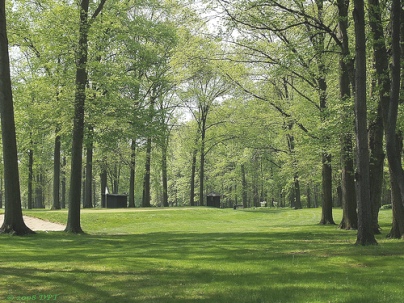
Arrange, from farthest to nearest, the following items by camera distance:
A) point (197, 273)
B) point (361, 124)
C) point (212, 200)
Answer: point (212, 200) < point (361, 124) < point (197, 273)

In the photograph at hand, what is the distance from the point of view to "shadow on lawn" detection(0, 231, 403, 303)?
20.7 feet

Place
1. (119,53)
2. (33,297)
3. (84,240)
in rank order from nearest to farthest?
1. (33,297)
2. (84,240)
3. (119,53)

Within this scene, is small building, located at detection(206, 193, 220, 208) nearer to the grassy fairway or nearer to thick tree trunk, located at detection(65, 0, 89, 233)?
thick tree trunk, located at detection(65, 0, 89, 233)

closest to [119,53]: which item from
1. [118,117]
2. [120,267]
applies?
[118,117]

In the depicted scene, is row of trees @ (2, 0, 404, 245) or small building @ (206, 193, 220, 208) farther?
small building @ (206, 193, 220, 208)

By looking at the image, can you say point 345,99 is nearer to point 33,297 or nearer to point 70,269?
point 70,269

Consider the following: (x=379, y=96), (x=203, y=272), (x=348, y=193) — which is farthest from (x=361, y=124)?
(x=348, y=193)

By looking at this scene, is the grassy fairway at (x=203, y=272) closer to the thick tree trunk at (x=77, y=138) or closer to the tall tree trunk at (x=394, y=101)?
the tall tree trunk at (x=394, y=101)

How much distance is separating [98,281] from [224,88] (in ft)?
122

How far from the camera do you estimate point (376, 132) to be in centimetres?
1497

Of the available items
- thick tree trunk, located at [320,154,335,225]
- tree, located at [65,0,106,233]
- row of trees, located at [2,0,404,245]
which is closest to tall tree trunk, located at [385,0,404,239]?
row of trees, located at [2,0,404,245]

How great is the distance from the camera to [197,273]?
811 cm

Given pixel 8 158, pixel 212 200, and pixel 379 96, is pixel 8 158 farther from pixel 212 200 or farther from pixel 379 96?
pixel 212 200

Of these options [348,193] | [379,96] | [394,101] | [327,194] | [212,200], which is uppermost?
[379,96]
